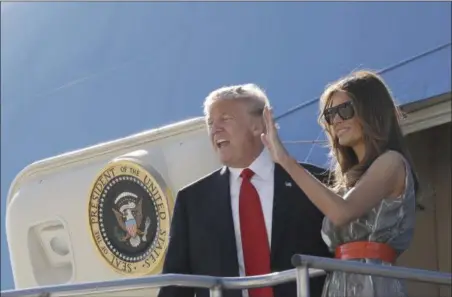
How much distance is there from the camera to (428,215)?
4.57 meters

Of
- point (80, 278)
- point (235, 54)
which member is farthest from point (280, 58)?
point (80, 278)

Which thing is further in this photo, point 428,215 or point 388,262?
point 428,215

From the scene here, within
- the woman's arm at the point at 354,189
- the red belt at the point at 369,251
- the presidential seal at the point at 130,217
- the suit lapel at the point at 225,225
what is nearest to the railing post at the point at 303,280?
the woman's arm at the point at 354,189

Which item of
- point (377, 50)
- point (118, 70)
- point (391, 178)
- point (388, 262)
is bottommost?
point (388, 262)

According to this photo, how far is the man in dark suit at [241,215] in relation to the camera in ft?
10.4

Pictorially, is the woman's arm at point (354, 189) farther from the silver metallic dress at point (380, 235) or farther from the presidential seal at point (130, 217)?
the presidential seal at point (130, 217)

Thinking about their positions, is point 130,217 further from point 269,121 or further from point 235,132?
point 269,121

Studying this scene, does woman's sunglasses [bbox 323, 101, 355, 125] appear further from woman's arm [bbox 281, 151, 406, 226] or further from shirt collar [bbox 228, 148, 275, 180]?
shirt collar [bbox 228, 148, 275, 180]

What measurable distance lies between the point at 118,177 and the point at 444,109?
1446mm

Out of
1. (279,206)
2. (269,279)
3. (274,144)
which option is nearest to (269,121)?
(274,144)

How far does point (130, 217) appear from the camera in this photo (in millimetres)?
4242

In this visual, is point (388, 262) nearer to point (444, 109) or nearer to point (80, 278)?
point (444, 109)

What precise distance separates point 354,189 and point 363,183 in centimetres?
3

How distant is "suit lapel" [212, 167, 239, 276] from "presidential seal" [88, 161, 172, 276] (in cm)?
85
